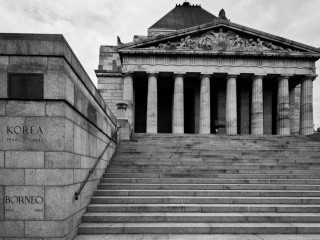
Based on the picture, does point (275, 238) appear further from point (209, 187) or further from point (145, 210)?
point (145, 210)

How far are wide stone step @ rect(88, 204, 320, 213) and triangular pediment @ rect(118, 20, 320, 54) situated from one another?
18.2 meters

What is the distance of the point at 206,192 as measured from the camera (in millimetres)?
8047

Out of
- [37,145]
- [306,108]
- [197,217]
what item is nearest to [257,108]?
[306,108]

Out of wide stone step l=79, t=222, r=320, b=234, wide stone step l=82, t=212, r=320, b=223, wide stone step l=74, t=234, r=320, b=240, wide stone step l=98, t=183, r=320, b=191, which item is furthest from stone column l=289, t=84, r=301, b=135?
wide stone step l=74, t=234, r=320, b=240

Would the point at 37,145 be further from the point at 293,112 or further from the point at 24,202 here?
the point at 293,112

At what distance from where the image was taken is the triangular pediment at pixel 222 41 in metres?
23.0

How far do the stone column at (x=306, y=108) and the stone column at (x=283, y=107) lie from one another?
1.64 m

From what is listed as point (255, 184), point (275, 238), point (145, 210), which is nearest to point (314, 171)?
point (255, 184)

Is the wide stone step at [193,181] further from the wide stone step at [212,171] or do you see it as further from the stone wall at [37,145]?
the stone wall at [37,145]

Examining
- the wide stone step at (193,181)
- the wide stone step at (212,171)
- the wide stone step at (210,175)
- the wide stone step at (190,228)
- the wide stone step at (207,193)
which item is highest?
the wide stone step at (212,171)

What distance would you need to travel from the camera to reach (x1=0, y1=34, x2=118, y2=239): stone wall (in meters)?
5.11

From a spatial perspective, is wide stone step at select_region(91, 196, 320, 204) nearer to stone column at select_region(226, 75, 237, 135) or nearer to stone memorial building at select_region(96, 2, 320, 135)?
stone memorial building at select_region(96, 2, 320, 135)

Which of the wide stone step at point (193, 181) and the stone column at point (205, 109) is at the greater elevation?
the stone column at point (205, 109)

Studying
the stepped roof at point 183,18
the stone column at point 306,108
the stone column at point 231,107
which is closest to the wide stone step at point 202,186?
the stone column at point 231,107
